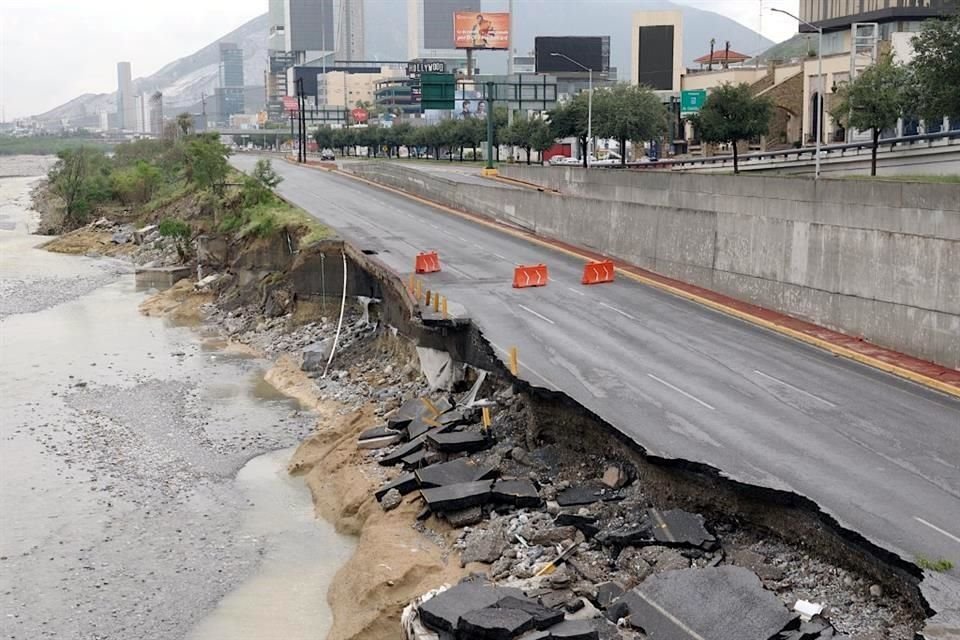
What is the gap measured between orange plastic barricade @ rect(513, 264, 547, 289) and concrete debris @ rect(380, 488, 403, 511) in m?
15.0

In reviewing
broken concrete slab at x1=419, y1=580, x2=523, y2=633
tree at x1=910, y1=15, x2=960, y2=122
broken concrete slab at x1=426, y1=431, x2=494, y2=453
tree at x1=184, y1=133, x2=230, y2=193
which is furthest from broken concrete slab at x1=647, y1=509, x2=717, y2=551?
tree at x1=184, y1=133, x2=230, y2=193

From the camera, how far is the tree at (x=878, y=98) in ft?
139

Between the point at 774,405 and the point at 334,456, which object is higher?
the point at 774,405

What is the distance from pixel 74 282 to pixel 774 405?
49978mm

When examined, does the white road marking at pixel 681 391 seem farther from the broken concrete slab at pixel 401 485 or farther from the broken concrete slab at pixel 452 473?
the broken concrete slab at pixel 401 485

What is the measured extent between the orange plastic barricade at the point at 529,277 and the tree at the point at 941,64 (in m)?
14.6

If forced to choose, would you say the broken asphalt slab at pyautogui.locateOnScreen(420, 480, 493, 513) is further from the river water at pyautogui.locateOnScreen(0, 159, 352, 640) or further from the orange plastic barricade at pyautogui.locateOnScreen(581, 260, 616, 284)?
the orange plastic barricade at pyautogui.locateOnScreen(581, 260, 616, 284)

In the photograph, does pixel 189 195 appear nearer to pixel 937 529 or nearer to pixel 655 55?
pixel 655 55

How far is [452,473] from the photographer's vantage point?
22.9 metres

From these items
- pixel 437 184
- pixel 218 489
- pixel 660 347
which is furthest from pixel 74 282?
pixel 660 347

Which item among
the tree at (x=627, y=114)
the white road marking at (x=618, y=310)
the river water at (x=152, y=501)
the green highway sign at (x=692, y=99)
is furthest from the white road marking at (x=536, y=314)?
the green highway sign at (x=692, y=99)

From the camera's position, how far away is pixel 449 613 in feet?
52.2

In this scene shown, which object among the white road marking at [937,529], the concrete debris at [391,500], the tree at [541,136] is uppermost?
the tree at [541,136]

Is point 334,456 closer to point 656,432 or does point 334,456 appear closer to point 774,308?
point 656,432
